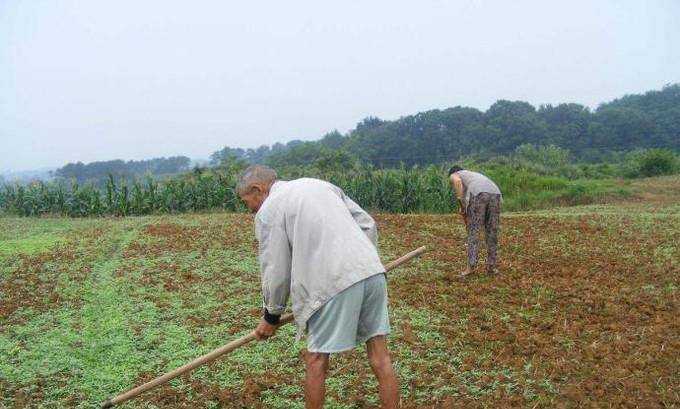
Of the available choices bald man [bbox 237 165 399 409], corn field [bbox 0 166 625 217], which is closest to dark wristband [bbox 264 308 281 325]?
bald man [bbox 237 165 399 409]

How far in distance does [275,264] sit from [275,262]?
0.01 meters

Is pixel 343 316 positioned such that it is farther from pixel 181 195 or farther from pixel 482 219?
pixel 181 195

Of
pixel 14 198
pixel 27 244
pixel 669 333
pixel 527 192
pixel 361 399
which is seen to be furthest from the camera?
pixel 527 192

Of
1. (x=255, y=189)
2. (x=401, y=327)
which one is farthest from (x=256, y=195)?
(x=401, y=327)

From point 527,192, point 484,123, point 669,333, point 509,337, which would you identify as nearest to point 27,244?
point 509,337

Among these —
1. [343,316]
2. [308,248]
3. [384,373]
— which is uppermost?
[308,248]

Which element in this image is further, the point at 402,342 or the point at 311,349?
the point at 402,342

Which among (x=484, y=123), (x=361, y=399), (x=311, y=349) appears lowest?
(x=361, y=399)

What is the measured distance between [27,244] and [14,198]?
25.4 ft

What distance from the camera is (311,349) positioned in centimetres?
→ 291

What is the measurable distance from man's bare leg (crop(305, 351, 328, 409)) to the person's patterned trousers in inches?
156

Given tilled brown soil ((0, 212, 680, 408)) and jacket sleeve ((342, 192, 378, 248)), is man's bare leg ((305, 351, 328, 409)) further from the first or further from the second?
tilled brown soil ((0, 212, 680, 408))

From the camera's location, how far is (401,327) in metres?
5.26

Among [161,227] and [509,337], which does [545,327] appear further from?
[161,227]
